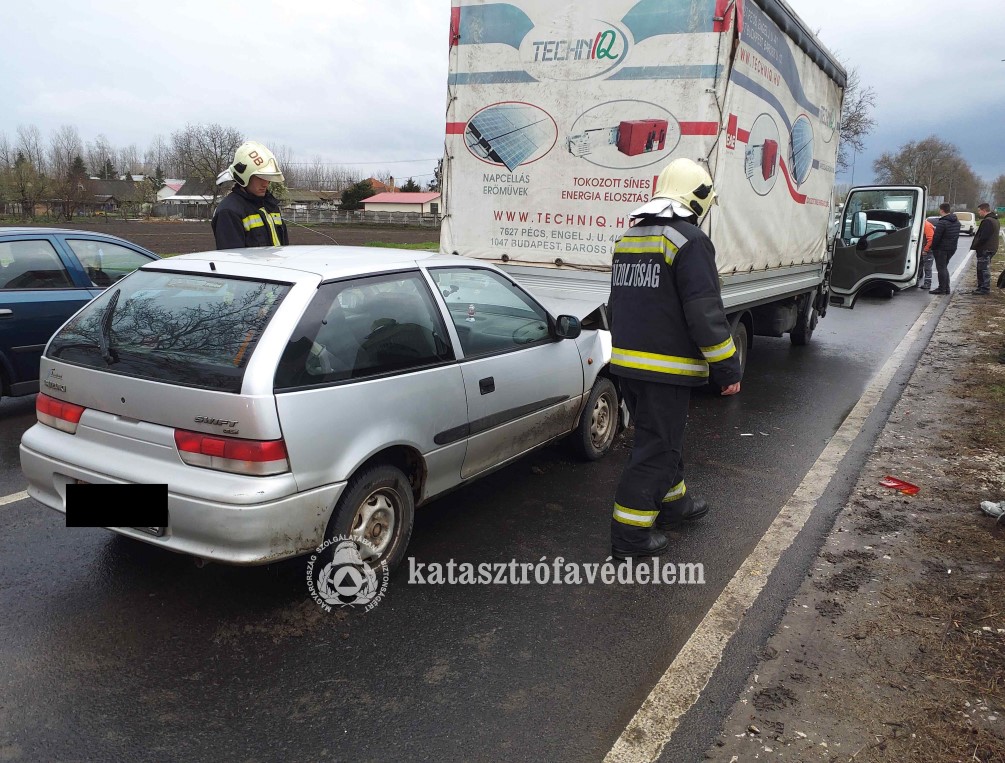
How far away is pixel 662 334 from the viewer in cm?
384

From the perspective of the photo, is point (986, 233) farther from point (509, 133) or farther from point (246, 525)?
point (246, 525)

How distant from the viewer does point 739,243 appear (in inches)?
276

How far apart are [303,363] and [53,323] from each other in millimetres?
4139

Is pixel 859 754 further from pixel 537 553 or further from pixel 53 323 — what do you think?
pixel 53 323

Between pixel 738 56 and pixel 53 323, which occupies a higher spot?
pixel 738 56

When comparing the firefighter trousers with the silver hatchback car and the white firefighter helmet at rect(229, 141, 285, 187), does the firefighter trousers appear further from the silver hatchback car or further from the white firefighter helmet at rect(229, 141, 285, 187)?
the white firefighter helmet at rect(229, 141, 285, 187)

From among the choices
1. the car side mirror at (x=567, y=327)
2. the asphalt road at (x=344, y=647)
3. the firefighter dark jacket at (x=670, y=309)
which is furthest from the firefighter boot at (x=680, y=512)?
the car side mirror at (x=567, y=327)

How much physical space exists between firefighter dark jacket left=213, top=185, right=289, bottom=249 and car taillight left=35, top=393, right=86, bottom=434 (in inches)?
87.8

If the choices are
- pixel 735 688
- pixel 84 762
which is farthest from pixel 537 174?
pixel 84 762

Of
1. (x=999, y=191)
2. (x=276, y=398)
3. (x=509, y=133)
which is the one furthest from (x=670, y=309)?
(x=999, y=191)

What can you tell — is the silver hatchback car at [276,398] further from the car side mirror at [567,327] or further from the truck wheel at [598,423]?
the truck wheel at [598,423]

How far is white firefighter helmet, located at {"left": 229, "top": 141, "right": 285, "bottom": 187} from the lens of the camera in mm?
5668

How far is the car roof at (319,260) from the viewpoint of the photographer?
367 cm

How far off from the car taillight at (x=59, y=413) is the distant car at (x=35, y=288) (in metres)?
2.91
